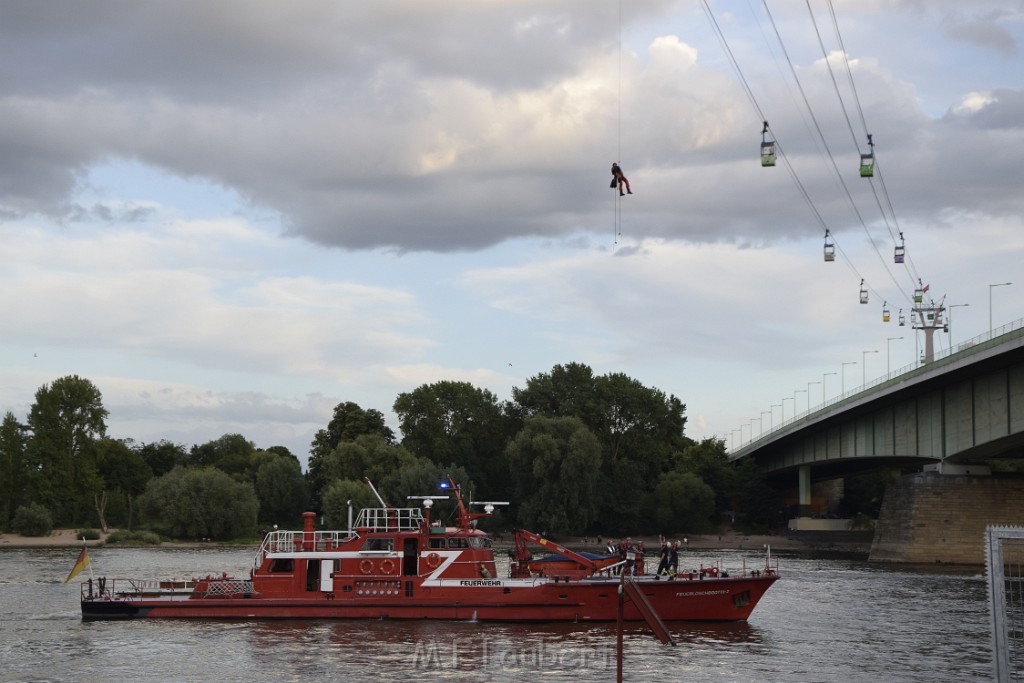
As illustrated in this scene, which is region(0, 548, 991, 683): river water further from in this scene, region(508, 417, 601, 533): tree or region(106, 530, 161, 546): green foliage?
region(508, 417, 601, 533): tree

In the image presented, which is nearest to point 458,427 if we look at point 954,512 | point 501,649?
point 954,512

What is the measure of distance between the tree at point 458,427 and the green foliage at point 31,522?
37.0 meters

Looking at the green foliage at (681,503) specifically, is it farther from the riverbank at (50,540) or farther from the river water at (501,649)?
the river water at (501,649)

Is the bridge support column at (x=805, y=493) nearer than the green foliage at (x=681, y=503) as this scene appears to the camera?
No

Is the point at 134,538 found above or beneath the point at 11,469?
beneath

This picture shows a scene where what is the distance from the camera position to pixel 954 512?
3081 inches

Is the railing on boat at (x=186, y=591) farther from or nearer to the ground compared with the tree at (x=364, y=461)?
nearer to the ground

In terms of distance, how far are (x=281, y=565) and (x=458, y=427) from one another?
276 ft

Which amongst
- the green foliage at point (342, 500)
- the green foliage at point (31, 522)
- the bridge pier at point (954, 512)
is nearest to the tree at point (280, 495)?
the green foliage at point (31, 522)

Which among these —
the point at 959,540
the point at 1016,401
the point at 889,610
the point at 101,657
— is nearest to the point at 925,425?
the point at 959,540

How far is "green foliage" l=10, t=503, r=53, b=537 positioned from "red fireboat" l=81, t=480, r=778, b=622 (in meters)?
71.1

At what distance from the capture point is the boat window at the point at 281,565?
42.2m

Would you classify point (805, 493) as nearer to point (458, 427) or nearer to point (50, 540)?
point (458, 427)

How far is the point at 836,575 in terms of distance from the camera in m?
70.8
